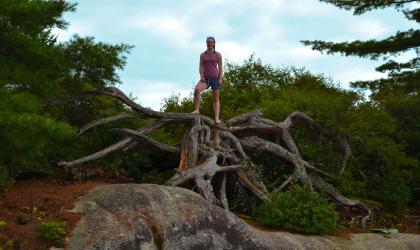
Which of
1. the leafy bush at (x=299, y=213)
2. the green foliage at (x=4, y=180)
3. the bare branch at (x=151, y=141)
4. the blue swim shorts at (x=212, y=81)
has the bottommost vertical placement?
the leafy bush at (x=299, y=213)

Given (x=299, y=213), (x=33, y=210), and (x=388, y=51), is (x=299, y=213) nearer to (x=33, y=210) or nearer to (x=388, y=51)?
(x=33, y=210)

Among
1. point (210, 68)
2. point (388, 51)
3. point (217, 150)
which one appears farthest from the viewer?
point (388, 51)

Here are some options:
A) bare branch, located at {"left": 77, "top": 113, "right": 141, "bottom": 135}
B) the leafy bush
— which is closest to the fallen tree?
bare branch, located at {"left": 77, "top": 113, "right": 141, "bottom": 135}

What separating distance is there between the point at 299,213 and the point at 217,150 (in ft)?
8.81

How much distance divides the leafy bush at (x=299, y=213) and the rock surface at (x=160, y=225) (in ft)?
1.25

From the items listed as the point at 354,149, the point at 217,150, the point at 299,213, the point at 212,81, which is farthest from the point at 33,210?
the point at 354,149

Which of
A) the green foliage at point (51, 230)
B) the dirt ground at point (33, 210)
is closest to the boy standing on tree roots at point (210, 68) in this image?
the dirt ground at point (33, 210)

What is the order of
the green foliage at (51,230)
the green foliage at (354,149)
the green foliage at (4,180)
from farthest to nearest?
the green foliage at (354,149)
the green foliage at (4,180)
the green foliage at (51,230)

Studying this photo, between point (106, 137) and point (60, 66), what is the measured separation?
187 inches

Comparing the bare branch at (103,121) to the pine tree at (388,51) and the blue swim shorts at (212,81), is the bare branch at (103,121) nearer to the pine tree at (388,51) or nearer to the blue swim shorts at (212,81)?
the blue swim shorts at (212,81)

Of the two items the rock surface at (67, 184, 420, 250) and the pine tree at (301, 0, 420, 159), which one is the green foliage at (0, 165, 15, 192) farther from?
the pine tree at (301, 0, 420, 159)

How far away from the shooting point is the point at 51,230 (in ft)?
29.2

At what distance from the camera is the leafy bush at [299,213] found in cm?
1188

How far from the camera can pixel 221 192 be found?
1287cm
